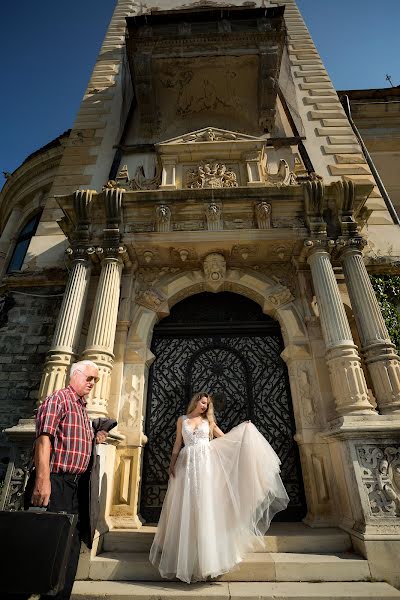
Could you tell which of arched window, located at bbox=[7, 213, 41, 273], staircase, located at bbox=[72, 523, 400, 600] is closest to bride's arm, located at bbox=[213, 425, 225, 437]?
staircase, located at bbox=[72, 523, 400, 600]

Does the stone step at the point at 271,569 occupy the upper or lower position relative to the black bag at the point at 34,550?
lower

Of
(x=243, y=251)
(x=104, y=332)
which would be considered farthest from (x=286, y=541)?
(x=243, y=251)

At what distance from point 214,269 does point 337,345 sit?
8.00ft

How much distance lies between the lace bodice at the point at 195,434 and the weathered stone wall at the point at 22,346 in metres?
2.98

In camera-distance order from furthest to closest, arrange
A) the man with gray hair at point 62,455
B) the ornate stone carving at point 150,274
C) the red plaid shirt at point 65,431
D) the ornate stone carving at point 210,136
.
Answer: the ornate stone carving at point 210,136, the ornate stone carving at point 150,274, the red plaid shirt at point 65,431, the man with gray hair at point 62,455

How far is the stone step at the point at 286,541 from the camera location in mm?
3367

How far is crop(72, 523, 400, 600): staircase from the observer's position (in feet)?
8.70

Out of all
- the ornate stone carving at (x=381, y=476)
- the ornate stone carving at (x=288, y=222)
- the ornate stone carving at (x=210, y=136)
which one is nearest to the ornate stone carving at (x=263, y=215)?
the ornate stone carving at (x=288, y=222)

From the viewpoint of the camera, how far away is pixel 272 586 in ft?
9.21

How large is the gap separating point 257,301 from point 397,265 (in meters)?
2.68

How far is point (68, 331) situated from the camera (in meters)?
4.70

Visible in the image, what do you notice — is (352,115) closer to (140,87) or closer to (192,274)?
(140,87)

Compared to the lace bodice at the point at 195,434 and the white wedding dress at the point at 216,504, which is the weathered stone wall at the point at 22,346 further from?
the white wedding dress at the point at 216,504

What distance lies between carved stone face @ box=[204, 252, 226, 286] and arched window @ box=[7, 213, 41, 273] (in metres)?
5.90
